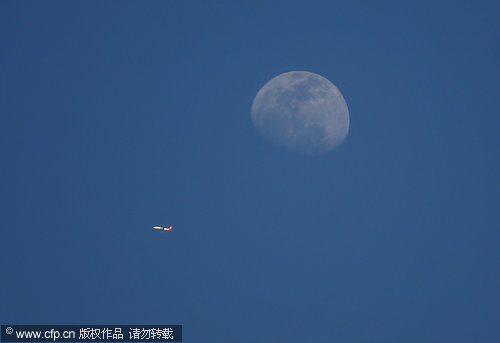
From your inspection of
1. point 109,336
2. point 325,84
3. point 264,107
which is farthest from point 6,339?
point 325,84

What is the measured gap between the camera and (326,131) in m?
67.1

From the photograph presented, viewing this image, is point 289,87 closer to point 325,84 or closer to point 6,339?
point 325,84

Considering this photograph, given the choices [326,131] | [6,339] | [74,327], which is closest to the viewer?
[6,339]

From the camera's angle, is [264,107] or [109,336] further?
[264,107]

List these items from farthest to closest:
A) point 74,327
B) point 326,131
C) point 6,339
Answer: point 326,131 < point 74,327 < point 6,339

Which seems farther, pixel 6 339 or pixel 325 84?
pixel 325 84

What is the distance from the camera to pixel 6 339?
46688mm

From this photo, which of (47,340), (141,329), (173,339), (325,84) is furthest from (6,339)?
(325,84)

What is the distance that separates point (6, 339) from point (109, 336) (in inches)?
401

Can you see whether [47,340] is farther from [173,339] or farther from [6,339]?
[173,339]

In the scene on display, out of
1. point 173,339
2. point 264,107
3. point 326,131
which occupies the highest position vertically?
point 264,107

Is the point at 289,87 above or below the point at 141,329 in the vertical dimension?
above

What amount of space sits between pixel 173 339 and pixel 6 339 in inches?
653

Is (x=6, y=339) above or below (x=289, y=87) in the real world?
below
